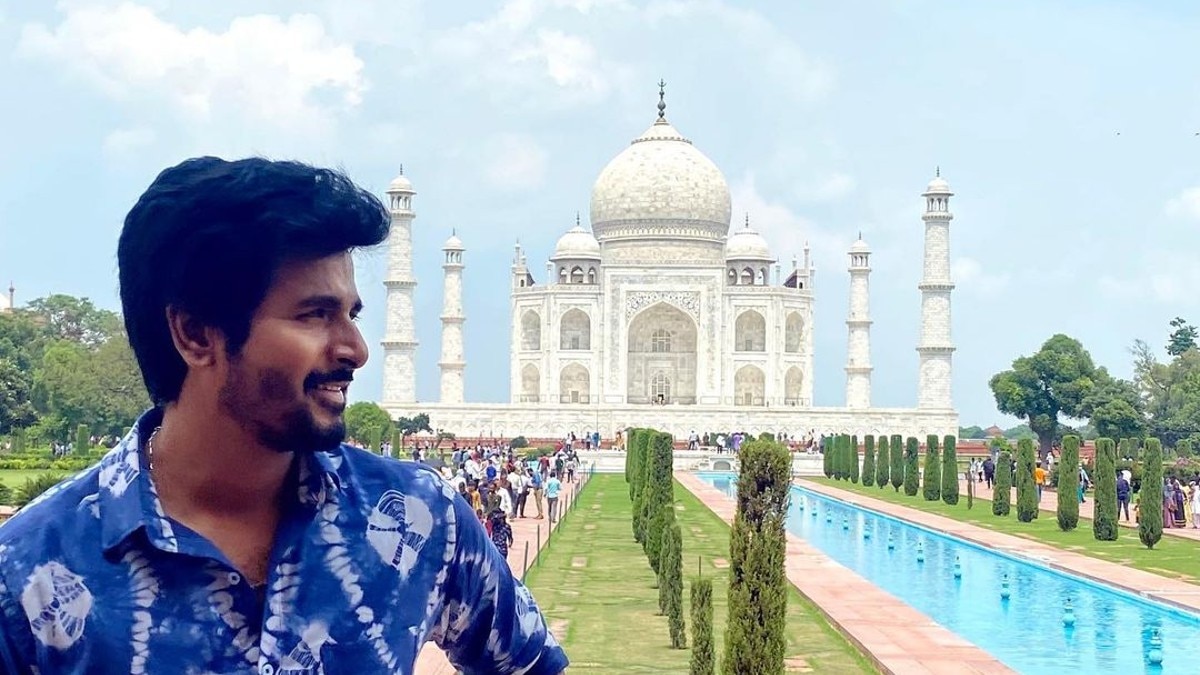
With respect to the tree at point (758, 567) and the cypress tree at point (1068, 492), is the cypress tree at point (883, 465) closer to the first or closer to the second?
the cypress tree at point (1068, 492)

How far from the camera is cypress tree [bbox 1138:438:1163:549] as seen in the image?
47.0ft

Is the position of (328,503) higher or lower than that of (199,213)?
lower

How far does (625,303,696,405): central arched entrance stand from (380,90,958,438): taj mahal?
37 mm

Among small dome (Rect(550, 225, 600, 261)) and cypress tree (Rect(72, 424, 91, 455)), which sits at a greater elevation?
small dome (Rect(550, 225, 600, 261))

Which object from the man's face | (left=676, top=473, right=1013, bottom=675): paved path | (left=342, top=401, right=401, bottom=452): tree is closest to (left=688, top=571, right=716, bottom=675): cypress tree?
(left=676, top=473, right=1013, bottom=675): paved path

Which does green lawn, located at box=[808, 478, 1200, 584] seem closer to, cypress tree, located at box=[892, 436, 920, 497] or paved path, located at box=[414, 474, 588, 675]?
cypress tree, located at box=[892, 436, 920, 497]

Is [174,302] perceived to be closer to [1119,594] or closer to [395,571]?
[395,571]

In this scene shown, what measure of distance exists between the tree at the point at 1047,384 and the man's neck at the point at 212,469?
37.2 metres

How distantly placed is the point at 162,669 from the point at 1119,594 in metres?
10.5

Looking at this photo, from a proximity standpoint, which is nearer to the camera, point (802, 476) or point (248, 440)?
point (248, 440)

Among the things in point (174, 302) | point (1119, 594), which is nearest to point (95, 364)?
point (1119, 594)

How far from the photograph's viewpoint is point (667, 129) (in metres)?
45.3

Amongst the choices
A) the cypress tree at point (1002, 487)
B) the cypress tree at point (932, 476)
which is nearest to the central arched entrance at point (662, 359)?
the cypress tree at point (932, 476)

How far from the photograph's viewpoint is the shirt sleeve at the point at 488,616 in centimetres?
163
